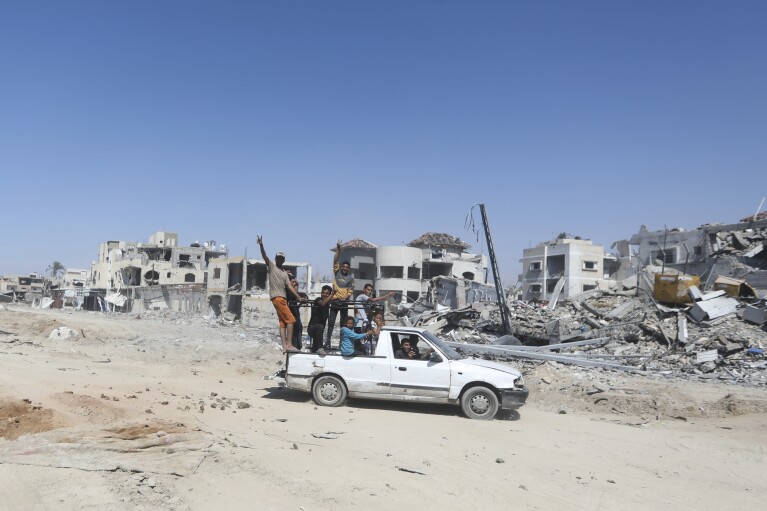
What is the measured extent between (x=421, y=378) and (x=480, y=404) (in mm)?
1132

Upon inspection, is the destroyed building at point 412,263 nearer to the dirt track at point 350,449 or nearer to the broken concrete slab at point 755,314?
the broken concrete slab at point 755,314

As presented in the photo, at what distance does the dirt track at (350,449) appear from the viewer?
5.88 metres

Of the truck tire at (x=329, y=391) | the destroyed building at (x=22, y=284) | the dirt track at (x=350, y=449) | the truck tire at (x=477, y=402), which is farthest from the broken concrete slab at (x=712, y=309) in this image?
the destroyed building at (x=22, y=284)

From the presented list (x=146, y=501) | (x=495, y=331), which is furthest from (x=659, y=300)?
(x=146, y=501)

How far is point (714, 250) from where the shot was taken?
36.8 metres

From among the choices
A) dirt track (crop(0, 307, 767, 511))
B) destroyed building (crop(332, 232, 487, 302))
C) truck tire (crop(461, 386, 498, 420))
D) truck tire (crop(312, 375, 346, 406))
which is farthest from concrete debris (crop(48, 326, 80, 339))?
destroyed building (crop(332, 232, 487, 302))

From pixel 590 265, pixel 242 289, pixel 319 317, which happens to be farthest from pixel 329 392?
pixel 590 265

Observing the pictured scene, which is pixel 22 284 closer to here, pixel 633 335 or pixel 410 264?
pixel 410 264

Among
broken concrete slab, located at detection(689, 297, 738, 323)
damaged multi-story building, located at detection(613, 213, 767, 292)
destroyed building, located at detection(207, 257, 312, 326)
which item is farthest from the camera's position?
destroyed building, located at detection(207, 257, 312, 326)

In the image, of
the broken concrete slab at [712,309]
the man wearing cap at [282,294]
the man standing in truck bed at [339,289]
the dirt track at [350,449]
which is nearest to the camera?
the dirt track at [350,449]

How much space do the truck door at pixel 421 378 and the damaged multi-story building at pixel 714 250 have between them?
20727 millimetres

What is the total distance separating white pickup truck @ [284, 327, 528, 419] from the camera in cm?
1030

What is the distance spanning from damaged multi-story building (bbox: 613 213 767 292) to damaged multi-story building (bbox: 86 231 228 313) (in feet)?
125

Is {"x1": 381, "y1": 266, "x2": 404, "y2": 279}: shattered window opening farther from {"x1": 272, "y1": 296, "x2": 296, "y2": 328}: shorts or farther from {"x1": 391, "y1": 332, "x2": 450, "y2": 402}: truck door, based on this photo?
{"x1": 391, "y1": 332, "x2": 450, "y2": 402}: truck door
